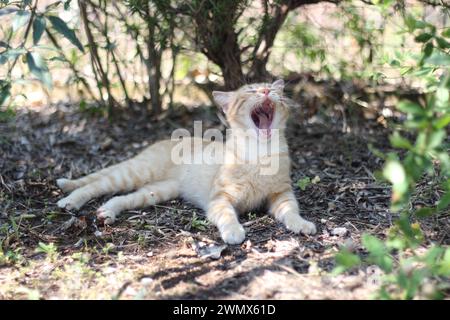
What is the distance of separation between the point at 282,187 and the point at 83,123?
286 cm

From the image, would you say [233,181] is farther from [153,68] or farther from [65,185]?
[153,68]

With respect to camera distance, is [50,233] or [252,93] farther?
[252,93]

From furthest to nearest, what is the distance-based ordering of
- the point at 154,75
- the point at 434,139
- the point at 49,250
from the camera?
the point at 154,75 → the point at 49,250 → the point at 434,139

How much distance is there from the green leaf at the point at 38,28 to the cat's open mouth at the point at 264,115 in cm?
182

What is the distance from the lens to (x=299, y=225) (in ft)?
12.0

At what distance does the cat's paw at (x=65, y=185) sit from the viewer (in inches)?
183

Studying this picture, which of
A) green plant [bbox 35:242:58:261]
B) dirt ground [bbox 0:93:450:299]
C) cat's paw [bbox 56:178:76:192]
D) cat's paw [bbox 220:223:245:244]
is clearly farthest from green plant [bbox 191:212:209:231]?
cat's paw [bbox 56:178:76:192]

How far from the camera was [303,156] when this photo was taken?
529 centimetres

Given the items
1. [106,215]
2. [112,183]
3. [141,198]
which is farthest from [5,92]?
[112,183]

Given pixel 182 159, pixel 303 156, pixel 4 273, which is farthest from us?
pixel 303 156

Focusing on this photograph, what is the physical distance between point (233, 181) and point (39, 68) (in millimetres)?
1804

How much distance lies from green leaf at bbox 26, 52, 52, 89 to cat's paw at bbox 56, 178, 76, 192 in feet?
6.26
